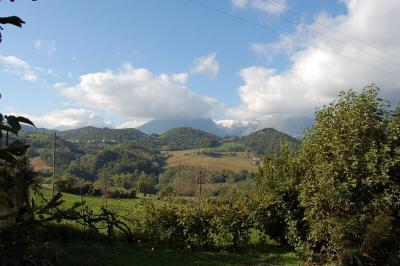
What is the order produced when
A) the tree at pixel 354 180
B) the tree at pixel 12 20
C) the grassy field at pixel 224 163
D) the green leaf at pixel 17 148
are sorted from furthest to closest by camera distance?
the grassy field at pixel 224 163
the tree at pixel 354 180
the green leaf at pixel 17 148
the tree at pixel 12 20

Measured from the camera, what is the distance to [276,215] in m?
18.3

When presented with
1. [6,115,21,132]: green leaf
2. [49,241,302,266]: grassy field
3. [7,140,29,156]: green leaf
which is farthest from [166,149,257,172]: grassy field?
[6,115,21,132]: green leaf

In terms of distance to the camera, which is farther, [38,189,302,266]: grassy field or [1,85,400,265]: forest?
[38,189,302,266]: grassy field

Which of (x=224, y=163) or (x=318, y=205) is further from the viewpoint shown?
(x=224, y=163)

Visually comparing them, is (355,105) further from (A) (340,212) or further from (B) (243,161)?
(B) (243,161)

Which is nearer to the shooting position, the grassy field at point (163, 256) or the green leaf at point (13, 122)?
the green leaf at point (13, 122)

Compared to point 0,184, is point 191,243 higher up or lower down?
lower down

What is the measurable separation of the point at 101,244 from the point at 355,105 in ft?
39.1

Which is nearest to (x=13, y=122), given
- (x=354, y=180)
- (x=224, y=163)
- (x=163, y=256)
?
(x=354, y=180)

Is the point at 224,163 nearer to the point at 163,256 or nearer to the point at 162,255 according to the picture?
the point at 162,255

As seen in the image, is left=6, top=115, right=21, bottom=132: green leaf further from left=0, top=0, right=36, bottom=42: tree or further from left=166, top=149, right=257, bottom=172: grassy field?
left=166, top=149, right=257, bottom=172: grassy field

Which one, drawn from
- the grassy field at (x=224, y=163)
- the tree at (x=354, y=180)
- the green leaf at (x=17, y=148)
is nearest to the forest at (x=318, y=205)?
the tree at (x=354, y=180)

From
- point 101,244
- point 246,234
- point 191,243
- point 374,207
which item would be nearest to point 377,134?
point 374,207

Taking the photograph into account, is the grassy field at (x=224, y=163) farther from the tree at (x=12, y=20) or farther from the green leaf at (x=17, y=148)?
the tree at (x=12, y=20)
